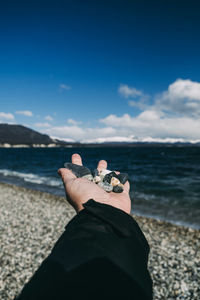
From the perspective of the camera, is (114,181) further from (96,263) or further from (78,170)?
(96,263)

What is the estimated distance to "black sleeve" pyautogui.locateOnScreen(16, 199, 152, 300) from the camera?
5.09ft

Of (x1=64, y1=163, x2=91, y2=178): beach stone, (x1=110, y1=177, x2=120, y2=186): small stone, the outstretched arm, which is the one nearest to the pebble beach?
(x1=110, y1=177, x2=120, y2=186): small stone

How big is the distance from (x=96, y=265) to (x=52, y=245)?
8074 millimetres

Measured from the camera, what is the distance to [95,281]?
1.62m

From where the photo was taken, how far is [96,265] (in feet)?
5.63

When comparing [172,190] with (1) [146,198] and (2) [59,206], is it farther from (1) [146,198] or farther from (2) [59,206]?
(2) [59,206]

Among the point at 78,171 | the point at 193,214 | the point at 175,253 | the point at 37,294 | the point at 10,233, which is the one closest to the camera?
the point at 37,294

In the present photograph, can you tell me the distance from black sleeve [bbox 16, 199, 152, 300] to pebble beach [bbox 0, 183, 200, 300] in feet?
16.8

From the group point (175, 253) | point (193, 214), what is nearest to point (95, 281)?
point (175, 253)

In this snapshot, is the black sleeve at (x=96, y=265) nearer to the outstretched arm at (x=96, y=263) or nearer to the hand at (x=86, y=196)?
the outstretched arm at (x=96, y=263)

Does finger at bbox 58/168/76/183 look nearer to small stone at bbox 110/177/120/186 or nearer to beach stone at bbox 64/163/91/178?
beach stone at bbox 64/163/91/178

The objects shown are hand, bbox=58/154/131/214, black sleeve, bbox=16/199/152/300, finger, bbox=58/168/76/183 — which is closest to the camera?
black sleeve, bbox=16/199/152/300

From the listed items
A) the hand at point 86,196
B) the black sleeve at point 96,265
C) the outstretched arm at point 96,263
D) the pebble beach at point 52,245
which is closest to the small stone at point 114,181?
the hand at point 86,196

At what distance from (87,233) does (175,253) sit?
7.88 m
